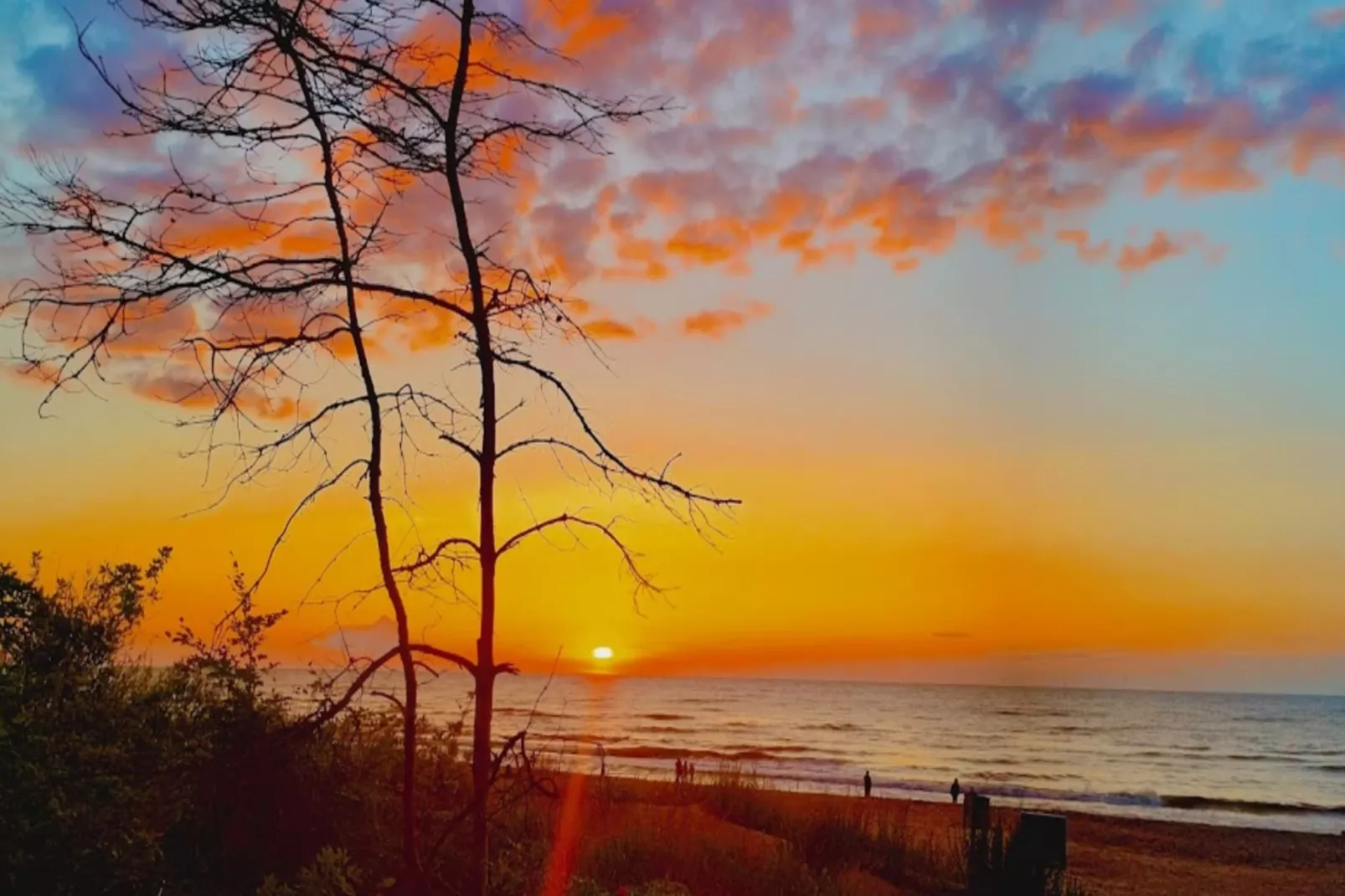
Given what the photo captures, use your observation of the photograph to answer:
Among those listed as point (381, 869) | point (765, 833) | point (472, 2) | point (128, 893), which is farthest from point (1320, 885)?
point (472, 2)

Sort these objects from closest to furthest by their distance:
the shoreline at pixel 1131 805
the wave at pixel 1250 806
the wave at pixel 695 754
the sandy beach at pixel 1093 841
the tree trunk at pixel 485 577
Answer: the tree trunk at pixel 485 577
the sandy beach at pixel 1093 841
the shoreline at pixel 1131 805
the wave at pixel 1250 806
the wave at pixel 695 754

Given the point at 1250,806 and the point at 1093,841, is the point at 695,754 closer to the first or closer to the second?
the point at 1250,806

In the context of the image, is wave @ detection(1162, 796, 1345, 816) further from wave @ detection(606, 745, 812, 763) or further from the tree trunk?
the tree trunk

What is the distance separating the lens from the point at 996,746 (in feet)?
185

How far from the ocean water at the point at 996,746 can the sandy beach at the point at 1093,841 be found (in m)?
1.18

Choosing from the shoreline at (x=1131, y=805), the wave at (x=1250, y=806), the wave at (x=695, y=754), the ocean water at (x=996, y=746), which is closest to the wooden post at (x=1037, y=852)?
the ocean water at (x=996, y=746)

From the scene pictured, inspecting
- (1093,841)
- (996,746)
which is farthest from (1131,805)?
(996,746)

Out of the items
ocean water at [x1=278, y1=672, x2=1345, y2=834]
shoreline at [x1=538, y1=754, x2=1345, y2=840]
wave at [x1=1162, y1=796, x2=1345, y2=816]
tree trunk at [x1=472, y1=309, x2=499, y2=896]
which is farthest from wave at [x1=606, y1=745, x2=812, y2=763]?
tree trunk at [x1=472, y1=309, x2=499, y2=896]

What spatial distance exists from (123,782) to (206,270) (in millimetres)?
2587

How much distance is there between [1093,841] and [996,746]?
116 ft

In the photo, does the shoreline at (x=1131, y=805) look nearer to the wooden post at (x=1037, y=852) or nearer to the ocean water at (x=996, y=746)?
the ocean water at (x=996, y=746)

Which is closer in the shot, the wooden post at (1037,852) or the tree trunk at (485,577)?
the tree trunk at (485,577)

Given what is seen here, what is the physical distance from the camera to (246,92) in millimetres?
3088

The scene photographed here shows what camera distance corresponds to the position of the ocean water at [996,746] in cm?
3500
